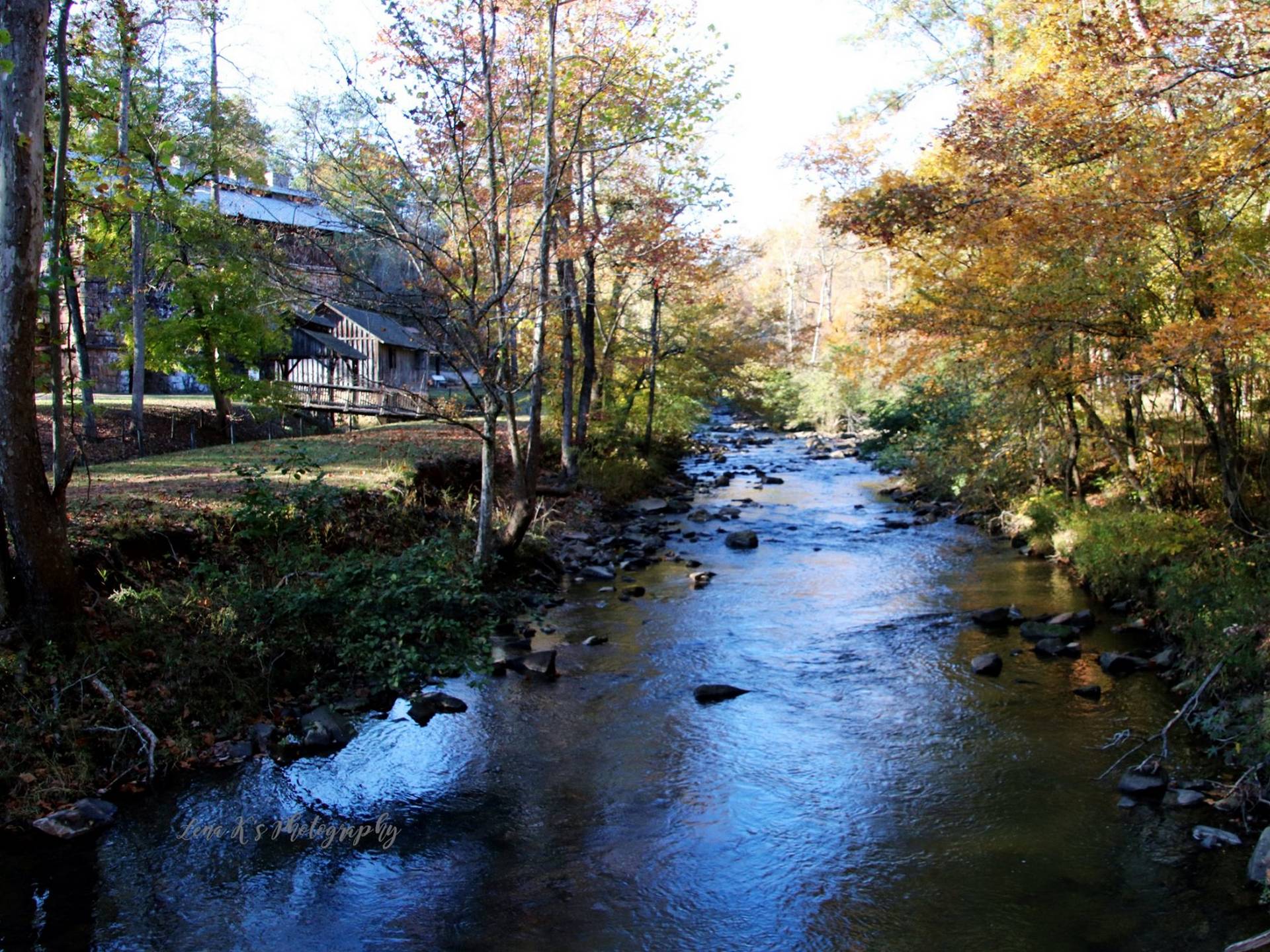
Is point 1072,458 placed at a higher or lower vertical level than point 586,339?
lower

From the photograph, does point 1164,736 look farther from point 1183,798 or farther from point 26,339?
point 26,339

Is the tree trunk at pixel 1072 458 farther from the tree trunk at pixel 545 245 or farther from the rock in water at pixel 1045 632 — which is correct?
the tree trunk at pixel 545 245

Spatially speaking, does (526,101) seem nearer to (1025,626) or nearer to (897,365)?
(897,365)

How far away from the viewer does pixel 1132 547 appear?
12.4 meters

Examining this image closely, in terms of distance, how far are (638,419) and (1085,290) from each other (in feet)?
51.7

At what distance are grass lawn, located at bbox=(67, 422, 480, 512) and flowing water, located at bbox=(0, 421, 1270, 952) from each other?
4.60 m

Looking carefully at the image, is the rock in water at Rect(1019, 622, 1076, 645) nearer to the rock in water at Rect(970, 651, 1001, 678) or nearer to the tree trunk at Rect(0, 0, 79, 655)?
the rock in water at Rect(970, 651, 1001, 678)

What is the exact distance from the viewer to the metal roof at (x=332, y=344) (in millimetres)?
31828

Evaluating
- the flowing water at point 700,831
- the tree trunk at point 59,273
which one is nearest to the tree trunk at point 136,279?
the tree trunk at point 59,273

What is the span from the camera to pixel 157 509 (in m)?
10.5

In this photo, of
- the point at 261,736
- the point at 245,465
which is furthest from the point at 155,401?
the point at 261,736

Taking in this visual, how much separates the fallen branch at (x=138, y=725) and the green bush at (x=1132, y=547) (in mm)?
11258

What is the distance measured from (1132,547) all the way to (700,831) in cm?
854

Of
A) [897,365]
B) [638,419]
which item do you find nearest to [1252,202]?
[897,365]
